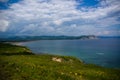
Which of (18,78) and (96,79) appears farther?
(96,79)

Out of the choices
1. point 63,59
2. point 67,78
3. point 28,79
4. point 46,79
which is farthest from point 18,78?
point 63,59

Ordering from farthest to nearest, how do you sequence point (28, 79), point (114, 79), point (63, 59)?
point (63, 59) < point (114, 79) < point (28, 79)

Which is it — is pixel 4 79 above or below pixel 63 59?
above

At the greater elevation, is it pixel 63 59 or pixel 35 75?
pixel 35 75

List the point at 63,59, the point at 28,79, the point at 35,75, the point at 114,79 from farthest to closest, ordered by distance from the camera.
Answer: the point at 63,59
the point at 114,79
the point at 35,75
the point at 28,79

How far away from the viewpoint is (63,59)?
68.7 m

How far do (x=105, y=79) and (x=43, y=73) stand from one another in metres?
6.44

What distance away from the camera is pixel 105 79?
1927 cm

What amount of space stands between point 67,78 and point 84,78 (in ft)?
7.54

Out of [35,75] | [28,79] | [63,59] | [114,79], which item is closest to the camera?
[28,79]

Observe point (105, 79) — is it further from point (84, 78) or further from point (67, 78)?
point (67, 78)

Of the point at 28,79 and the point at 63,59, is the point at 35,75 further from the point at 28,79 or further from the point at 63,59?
the point at 63,59

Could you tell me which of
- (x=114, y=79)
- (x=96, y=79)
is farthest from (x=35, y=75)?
(x=114, y=79)

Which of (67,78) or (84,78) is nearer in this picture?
(67,78)
